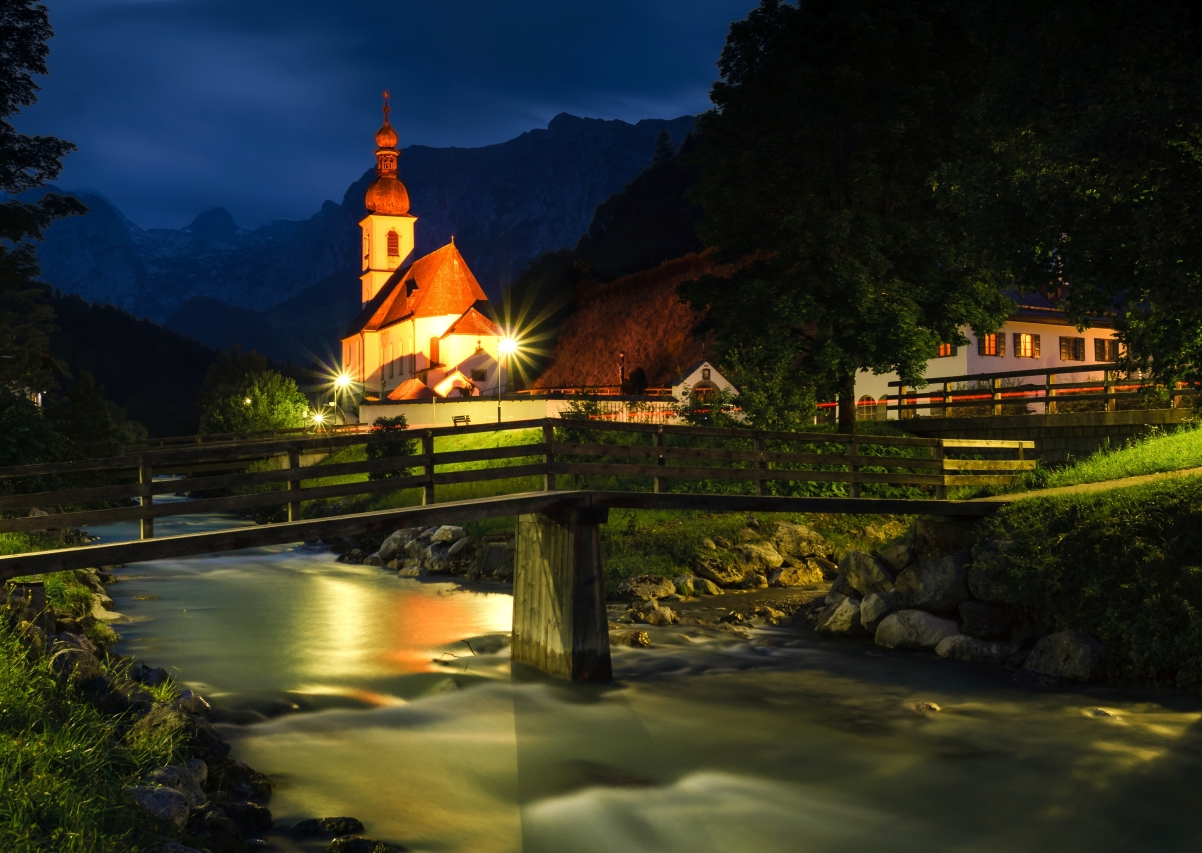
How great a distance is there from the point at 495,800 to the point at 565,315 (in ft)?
272

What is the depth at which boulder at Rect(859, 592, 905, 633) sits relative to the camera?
18.9 meters

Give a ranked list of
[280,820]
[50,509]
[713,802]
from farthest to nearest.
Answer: [50,509], [713,802], [280,820]

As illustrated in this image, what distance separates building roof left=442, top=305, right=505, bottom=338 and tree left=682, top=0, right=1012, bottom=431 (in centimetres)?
6051

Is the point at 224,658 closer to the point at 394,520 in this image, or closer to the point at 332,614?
the point at 332,614

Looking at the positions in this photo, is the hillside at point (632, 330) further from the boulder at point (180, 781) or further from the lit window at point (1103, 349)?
the boulder at point (180, 781)

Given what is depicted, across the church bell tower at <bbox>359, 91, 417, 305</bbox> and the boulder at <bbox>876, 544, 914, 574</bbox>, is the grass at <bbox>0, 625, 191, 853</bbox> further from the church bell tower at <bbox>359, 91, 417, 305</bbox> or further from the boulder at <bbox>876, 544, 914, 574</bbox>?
the church bell tower at <bbox>359, 91, 417, 305</bbox>

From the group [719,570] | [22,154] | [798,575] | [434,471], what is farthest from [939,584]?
[22,154]

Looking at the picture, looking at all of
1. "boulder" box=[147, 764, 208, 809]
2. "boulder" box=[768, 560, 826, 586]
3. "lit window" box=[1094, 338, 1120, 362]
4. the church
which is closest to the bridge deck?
"boulder" box=[147, 764, 208, 809]

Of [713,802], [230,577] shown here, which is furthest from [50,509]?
[713,802]

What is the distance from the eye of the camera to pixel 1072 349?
49969mm

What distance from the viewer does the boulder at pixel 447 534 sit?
104ft

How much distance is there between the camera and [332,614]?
23766 millimetres

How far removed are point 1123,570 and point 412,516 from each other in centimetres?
1091

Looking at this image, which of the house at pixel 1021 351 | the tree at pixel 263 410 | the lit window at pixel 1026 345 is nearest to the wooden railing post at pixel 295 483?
the house at pixel 1021 351
